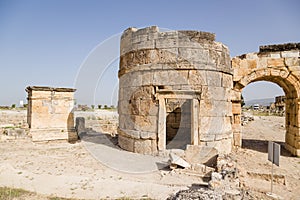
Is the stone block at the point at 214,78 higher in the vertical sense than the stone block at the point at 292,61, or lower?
lower

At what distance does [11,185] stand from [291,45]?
479 inches

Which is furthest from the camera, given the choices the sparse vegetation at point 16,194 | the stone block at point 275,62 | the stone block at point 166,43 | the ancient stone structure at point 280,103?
the ancient stone structure at point 280,103

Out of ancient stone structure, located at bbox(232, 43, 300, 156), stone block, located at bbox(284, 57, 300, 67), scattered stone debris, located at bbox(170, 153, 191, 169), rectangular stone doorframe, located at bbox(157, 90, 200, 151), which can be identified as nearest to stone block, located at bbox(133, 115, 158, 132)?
rectangular stone doorframe, located at bbox(157, 90, 200, 151)

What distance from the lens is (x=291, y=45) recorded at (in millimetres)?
9453

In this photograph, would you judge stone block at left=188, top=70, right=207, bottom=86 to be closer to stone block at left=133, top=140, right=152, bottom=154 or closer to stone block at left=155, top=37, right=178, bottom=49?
stone block at left=155, top=37, right=178, bottom=49

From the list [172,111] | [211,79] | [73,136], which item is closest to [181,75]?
[211,79]

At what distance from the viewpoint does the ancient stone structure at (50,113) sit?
37.7 feet

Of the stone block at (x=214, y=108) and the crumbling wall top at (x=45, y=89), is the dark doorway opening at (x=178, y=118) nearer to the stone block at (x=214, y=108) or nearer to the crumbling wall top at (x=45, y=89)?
the stone block at (x=214, y=108)

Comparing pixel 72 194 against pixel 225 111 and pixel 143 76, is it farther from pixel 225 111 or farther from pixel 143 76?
pixel 225 111

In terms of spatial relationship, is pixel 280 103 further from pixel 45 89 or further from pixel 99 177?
pixel 99 177

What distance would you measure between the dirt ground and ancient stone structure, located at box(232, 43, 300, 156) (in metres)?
1.55

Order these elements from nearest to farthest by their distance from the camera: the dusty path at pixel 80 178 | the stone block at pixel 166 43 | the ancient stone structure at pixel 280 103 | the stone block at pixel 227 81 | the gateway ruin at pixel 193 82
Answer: the dusty path at pixel 80 178 → the gateway ruin at pixel 193 82 → the stone block at pixel 166 43 → the stone block at pixel 227 81 → the ancient stone structure at pixel 280 103

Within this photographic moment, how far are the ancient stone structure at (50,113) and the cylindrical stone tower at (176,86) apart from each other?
527cm

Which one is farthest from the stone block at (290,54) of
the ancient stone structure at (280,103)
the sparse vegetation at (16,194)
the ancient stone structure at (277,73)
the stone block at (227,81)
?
the ancient stone structure at (280,103)
